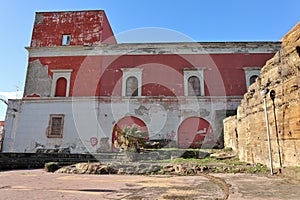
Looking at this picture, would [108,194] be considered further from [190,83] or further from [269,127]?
[190,83]

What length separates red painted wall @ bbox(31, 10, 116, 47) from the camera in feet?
58.0

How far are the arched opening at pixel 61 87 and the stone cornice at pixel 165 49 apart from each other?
82.1 inches

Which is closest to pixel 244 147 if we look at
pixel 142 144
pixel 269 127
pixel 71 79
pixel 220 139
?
pixel 269 127

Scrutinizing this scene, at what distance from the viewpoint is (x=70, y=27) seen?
18.1 meters

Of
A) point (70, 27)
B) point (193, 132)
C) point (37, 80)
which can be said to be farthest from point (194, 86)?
point (37, 80)

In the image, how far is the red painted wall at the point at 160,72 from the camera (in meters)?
15.9

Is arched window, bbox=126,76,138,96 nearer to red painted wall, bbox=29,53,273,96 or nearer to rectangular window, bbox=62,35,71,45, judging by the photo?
red painted wall, bbox=29,53,273,96

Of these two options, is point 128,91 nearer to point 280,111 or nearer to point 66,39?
point 66,39

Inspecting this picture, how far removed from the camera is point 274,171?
5027mm

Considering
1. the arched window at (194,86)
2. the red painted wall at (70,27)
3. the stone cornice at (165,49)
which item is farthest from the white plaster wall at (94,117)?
the red painted wall at (70,27)

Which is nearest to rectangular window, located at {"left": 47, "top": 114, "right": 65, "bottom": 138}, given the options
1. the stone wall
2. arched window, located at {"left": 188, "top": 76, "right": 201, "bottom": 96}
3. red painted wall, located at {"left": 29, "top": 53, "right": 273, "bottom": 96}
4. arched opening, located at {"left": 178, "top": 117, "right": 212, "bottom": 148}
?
red painted wall, located at {"left": 29, "top": 53, "right": 273, "bottom": 96}

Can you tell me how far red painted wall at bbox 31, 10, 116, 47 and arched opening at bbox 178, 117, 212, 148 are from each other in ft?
30.4

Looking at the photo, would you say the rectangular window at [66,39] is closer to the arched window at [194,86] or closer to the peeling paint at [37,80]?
the peeling paint at [37,80]

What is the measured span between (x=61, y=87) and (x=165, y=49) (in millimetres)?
8280
